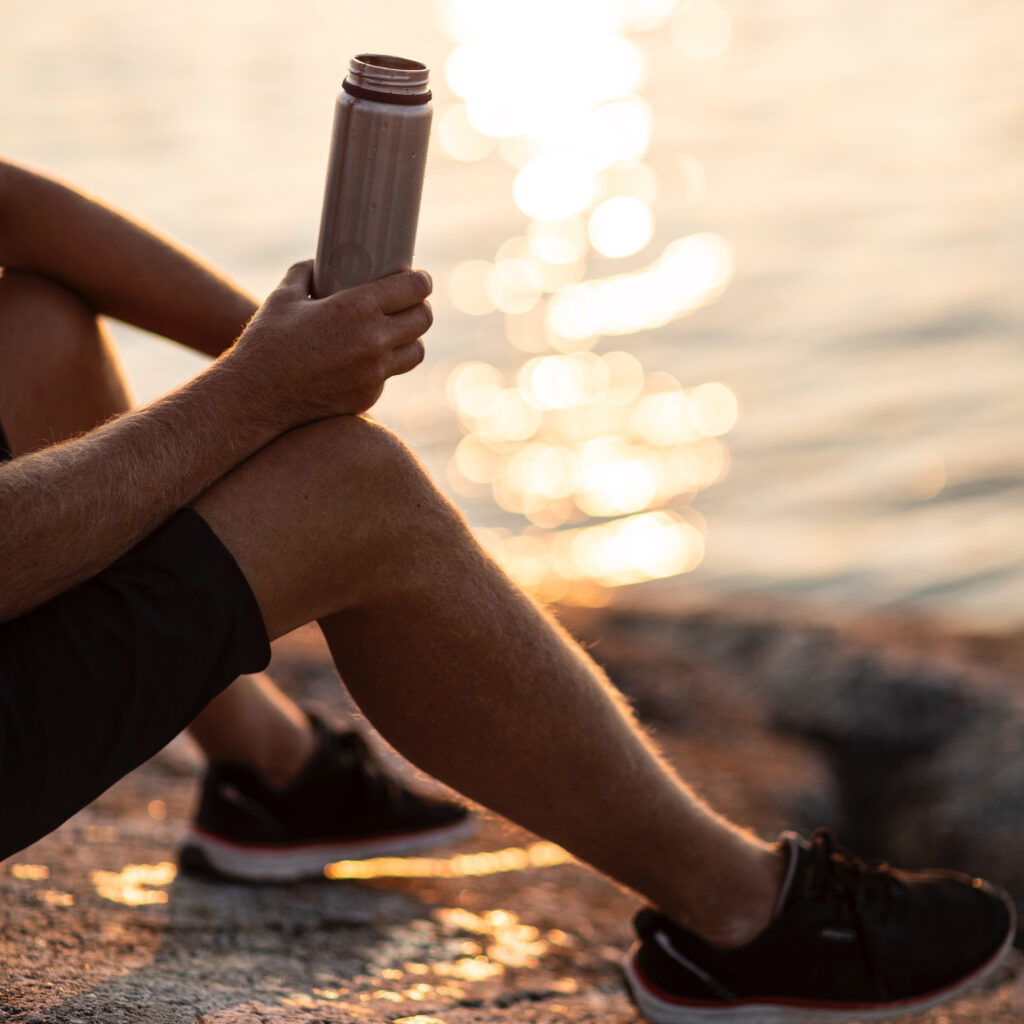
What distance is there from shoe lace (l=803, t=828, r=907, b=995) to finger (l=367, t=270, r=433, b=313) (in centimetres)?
108

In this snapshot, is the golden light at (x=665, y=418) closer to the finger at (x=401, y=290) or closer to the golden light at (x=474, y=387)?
the golden light at (x=474, y=387)

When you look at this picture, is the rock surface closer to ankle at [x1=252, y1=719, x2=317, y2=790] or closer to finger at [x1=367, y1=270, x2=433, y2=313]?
ankle at [x1=252, y1=719, x2=317, y2=790]

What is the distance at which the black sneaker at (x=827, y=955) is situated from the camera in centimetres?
214

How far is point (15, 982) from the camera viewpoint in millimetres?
1974

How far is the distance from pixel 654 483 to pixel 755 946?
17.3 ft

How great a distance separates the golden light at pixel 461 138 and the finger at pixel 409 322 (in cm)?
1084

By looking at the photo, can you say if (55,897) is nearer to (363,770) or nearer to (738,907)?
(363,770)

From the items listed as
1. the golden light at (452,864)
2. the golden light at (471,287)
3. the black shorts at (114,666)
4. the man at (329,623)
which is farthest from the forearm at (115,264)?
the golden light at (471,287)

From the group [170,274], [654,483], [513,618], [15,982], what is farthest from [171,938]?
[654,483]

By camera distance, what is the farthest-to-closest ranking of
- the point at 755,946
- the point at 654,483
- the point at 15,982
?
the point at 654,483 < the point at 755,946 < the point at 15,982

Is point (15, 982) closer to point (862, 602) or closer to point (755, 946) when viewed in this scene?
point (755, 946)

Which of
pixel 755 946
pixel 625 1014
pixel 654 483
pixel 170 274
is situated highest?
pixel 170 274

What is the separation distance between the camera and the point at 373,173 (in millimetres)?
1828

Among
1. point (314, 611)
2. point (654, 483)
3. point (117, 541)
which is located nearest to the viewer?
point (117, 541)
